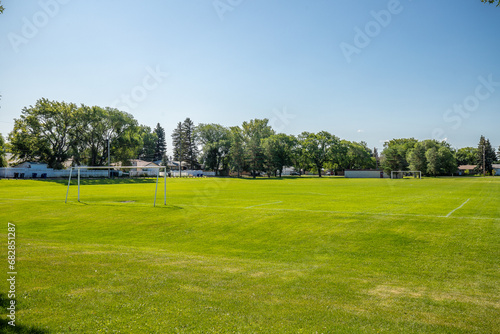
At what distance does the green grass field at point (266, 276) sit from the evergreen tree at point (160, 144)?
12320 cm

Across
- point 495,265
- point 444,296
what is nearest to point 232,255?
point 444,296

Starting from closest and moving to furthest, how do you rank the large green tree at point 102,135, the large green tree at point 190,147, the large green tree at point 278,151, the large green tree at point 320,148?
the large green tree at point 102,135 < the large green tree at point 278,151 < the large green tree at point 320,148 < the large green tree at point 190,147

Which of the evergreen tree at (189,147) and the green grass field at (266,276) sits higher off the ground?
the evergreen tree at (189,147)

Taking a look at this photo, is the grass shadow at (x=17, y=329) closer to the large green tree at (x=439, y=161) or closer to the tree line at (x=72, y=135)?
the tree line at (x=72, y=135)

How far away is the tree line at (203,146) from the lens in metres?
65.3

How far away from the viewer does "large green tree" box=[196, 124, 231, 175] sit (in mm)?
97438

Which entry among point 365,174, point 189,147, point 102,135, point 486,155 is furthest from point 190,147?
point 486,155

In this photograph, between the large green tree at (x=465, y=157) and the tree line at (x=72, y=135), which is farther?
the large green tree at (x=465, y=157)

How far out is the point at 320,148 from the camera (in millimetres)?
105875

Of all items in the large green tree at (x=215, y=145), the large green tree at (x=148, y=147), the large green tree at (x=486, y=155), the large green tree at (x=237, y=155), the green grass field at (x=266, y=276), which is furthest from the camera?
the large green tree at (x=148, y=147)

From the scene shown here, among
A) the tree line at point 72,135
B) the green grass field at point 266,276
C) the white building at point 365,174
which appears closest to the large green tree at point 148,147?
the tree line at point 72,135

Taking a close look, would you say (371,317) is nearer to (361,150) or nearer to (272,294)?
(272,294)

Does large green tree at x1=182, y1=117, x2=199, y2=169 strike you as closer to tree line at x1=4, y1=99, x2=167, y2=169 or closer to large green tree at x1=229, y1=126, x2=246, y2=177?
large green tree at x1=229, y1=126, x2=246, y2=177

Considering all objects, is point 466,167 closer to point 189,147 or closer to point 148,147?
point 189,147
